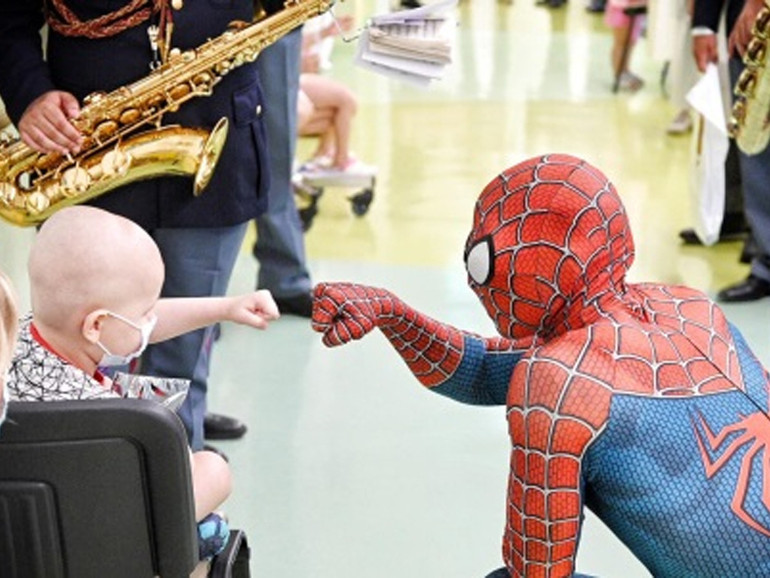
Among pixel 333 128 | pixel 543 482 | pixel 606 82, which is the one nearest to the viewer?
pixel 543 482

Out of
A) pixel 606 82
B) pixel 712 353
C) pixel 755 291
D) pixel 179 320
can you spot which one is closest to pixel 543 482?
pixel 712 353

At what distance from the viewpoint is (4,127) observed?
328 cm

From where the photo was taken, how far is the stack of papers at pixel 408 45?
3.05 meters

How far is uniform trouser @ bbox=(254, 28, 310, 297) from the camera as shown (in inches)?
170

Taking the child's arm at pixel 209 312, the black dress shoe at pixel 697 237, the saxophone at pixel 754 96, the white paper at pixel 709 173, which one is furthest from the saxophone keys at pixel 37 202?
the black dress shoe at pixel 697 237

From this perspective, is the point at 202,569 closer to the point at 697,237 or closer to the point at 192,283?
the point at 192,283

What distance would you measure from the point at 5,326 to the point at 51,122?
122 cm

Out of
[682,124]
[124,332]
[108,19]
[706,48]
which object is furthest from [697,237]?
[124,332]

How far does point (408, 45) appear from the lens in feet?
10.1

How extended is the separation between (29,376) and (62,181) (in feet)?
3.12

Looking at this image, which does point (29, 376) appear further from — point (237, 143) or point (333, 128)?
point (333, 128)

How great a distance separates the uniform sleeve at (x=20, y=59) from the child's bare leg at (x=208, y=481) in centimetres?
93

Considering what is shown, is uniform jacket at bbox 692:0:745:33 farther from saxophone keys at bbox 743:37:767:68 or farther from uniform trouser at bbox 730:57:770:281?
saxophone keys at bbox 743:37:767:68

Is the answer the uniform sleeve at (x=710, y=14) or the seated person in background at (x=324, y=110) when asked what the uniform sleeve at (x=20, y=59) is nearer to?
the seated person in background at (x=324, y=110)
